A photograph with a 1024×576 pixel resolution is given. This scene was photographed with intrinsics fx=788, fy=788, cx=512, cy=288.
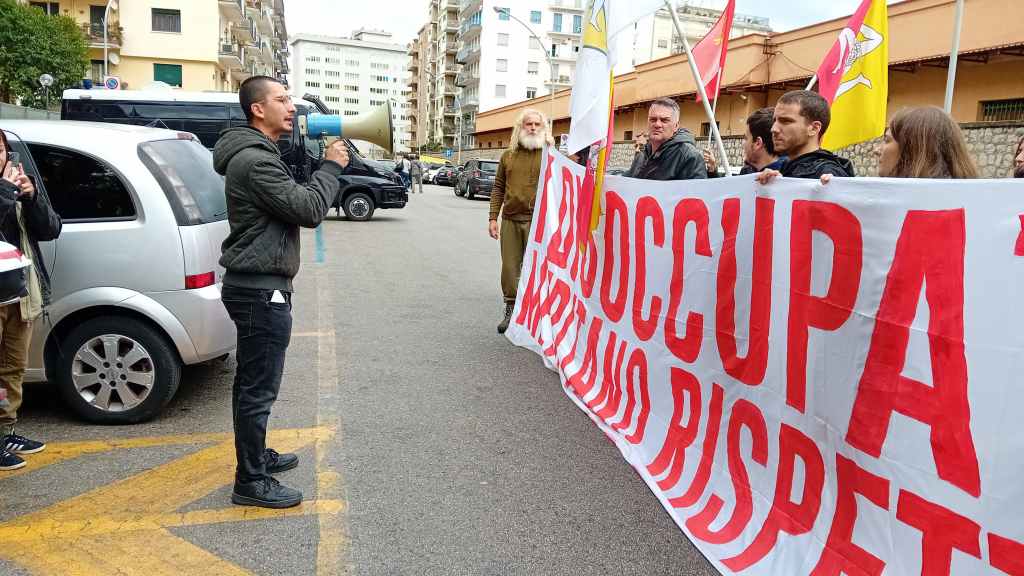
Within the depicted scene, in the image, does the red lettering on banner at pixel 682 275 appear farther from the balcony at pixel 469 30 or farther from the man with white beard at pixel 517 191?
the balcony at pixel 469 30

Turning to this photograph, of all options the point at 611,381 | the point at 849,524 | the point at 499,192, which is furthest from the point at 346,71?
the point at 849,524

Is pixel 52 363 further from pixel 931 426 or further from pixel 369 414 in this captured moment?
pixel 931 426

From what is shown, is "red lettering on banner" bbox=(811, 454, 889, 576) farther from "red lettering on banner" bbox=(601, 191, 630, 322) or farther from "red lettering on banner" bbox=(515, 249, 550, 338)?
"red lettering on banner" bbox=(515, 249, 550, 338)

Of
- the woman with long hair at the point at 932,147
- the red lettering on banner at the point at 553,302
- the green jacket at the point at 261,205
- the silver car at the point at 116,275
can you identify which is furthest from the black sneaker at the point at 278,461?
the woman with long hair at the point at 932,147

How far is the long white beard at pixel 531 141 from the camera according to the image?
22.2ft

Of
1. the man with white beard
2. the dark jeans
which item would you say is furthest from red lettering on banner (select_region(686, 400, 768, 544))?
the man with white beard

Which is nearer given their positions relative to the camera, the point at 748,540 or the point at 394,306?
the point at 748,540

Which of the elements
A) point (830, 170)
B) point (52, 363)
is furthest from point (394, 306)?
point (830, 170)

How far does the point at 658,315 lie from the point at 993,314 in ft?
6.94

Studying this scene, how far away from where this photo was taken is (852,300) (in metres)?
2.75

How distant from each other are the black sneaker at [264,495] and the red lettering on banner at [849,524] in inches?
85.7

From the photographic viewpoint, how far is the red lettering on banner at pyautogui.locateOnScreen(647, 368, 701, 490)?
3721mm

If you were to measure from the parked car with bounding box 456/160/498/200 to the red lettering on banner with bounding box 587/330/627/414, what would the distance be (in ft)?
82.0

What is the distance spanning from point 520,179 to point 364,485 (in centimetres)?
370
